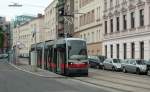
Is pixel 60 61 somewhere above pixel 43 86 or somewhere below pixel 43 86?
above

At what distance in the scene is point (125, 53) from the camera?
64875 mm

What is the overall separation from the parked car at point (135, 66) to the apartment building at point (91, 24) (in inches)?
1048

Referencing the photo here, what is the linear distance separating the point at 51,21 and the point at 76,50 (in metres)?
83.9

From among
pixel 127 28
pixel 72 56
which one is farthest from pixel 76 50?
pixel 127 28

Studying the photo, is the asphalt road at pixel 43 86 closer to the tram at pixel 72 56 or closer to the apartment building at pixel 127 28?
the tram at pixel 72 56

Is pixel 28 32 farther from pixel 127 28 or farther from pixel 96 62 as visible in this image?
pixel 96 62

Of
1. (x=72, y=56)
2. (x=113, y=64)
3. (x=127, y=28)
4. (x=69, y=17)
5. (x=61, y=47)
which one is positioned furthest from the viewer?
(x=69, y=17)

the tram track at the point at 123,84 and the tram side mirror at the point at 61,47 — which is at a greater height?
the tram side mirror at the point at 61,47

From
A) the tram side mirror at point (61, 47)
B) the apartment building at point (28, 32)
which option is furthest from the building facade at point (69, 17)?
the tram side mirror at point (61, 47)

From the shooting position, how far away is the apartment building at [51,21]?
4624 inches

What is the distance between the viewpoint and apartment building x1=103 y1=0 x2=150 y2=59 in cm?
5784

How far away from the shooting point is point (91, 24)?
3322 inches

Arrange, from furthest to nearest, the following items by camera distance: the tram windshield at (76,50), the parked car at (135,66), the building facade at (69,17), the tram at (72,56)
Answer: the building facade at (69,17) → the parked car at (135,66) → the tram windshield at (76,50) → the tram at (72,56)

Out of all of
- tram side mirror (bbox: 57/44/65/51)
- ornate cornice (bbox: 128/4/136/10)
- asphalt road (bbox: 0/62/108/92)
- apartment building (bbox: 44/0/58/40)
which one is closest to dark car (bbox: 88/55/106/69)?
ornate cornice (bbox: 128/4/136/10)
